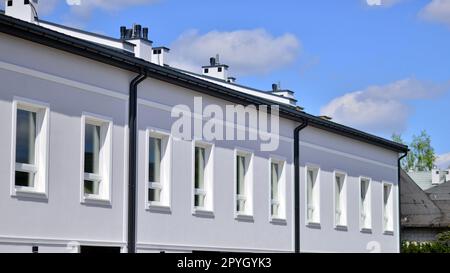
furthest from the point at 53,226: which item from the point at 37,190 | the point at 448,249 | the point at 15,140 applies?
the point at 448,249

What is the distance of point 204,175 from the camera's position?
921 inches

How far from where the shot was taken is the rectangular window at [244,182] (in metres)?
25.1

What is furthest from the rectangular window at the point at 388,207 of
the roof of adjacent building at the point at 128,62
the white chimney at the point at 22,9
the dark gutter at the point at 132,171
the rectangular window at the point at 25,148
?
the rectangular window at the point at 25,148

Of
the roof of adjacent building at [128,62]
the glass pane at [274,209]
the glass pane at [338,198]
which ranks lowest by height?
the glass pane at [274,209]

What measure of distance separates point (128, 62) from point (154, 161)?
273 cm

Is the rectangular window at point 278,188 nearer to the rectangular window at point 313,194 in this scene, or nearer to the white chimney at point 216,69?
the rectangular window at point 313,194

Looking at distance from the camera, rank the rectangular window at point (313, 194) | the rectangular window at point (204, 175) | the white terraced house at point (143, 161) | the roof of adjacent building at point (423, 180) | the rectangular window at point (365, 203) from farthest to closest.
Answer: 1. the roof of adjacent building at point (423, 180)
2. the rectangular window at point (365, 203)
3. the rectangular window at point (313, 194)
4. the rectangular window at point (204, 175)
5. the white terraced house at point (143, 161)

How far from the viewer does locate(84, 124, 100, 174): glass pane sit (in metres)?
18.9

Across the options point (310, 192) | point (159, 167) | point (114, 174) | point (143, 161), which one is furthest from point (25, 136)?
point (310, 192)

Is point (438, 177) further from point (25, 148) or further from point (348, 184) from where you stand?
point (25, 148)

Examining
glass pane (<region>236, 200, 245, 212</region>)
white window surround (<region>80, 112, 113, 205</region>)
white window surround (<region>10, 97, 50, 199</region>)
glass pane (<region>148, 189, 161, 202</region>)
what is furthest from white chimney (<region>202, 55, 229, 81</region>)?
white window surround (<region>10, 97, 50, 199</region>)

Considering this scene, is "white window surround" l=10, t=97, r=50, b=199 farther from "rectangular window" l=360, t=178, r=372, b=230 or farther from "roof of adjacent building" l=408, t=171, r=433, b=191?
"roof of adjacent building" l=408, t=171, r=433, b=191

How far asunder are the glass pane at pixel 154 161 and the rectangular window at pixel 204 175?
1755 mm

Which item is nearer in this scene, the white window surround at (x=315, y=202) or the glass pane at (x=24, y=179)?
the glass pane at (x=24, y=179)
